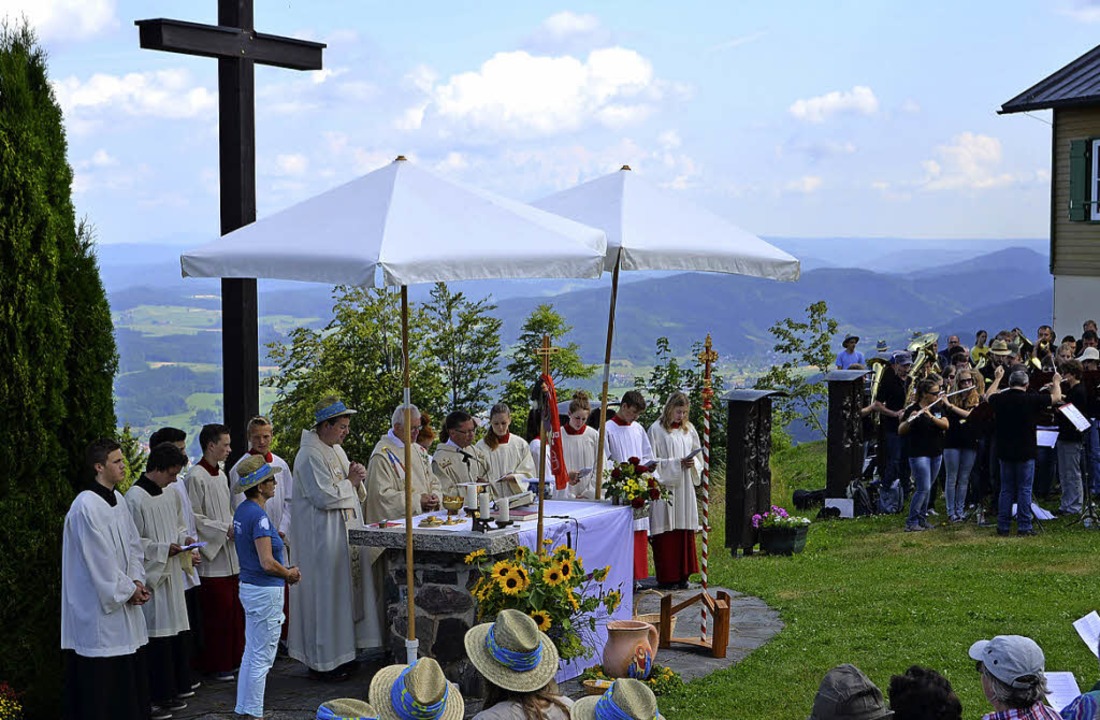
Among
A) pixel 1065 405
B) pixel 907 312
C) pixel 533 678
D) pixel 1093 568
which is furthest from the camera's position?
pixel 907 312

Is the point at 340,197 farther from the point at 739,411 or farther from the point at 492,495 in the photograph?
the point at 739,411

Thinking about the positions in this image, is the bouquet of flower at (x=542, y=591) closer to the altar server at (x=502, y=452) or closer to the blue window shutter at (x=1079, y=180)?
the altar server at (x=502, y=452)

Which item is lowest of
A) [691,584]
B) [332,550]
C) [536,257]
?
[691,584]

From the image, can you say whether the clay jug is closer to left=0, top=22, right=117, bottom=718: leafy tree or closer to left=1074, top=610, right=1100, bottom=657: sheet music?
left=1074, top=610, right=1100, bottom=657: sheet music

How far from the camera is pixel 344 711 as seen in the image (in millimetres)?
4367

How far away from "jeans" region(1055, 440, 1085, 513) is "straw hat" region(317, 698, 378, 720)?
12244 mm

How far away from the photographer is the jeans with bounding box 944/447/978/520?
48.6ft

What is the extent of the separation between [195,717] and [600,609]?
2874 mm

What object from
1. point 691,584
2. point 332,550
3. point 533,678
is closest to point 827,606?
point 691,584

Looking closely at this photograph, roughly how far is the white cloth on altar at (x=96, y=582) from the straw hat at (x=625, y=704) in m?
3.86

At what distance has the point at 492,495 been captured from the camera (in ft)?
34.3

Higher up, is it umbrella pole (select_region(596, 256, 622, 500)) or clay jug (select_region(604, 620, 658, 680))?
umbrella pole (select_region(596, 256, 622, 500))

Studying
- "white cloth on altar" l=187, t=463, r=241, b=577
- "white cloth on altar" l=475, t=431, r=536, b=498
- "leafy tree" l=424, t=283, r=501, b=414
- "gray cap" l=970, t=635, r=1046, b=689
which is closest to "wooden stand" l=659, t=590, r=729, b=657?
"white cloth on altar" l=475, t=431, r=536, b=498

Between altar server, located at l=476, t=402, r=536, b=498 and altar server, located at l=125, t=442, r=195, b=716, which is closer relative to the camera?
altar server, located at l=125, t=442, r=195, b=716
